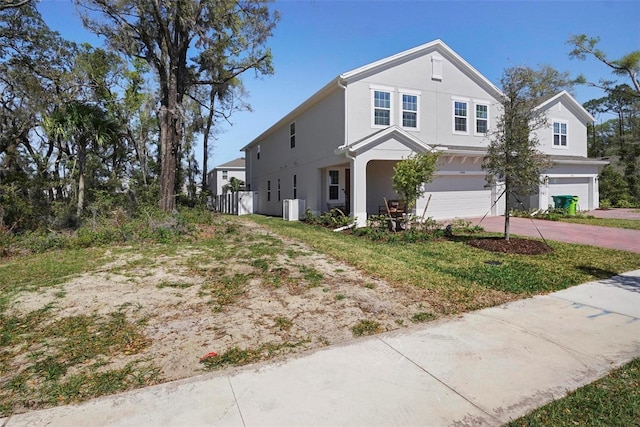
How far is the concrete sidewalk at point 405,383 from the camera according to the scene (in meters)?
2.46

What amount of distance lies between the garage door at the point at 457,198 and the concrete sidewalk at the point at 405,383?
11.5 meters

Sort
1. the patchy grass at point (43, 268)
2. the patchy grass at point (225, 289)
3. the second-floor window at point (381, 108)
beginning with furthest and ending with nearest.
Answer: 1. the second-floor window at point (381, 108)
2. the patchy grass at point (43, 268)
3. the patchy grass at point (225, 289)

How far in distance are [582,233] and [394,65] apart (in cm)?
936

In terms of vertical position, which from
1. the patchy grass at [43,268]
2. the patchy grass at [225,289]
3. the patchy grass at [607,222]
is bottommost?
the patchy grass at [225,289]

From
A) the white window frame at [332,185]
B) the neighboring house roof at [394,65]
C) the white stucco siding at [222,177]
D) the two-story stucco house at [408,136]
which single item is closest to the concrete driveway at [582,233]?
the two-story stucco house at [408,136]

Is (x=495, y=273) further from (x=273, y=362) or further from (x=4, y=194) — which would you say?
(x=4, y=194)

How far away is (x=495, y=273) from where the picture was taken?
249 inches

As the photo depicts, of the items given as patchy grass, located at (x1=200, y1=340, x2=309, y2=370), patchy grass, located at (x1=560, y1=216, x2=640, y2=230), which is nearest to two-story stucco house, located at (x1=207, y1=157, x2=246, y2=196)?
patchy grass, located at (x1=560, y1=216, x2=640, y2=230)

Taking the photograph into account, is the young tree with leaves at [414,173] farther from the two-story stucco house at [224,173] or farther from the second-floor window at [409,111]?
the two-story stucco house at [224,173]

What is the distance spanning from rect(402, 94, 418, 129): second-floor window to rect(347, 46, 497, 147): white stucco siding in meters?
0.18

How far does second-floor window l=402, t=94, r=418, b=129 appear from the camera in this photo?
48.2 feet

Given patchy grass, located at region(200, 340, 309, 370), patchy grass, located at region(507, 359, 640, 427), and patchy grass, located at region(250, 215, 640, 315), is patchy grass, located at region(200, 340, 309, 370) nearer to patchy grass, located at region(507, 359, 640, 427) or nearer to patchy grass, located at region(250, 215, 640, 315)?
patchy grass, located at region(507, 359, 640, 427)

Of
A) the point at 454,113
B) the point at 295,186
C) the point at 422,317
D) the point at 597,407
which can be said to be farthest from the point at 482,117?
the point at 597,407

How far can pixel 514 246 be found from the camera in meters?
8.66
